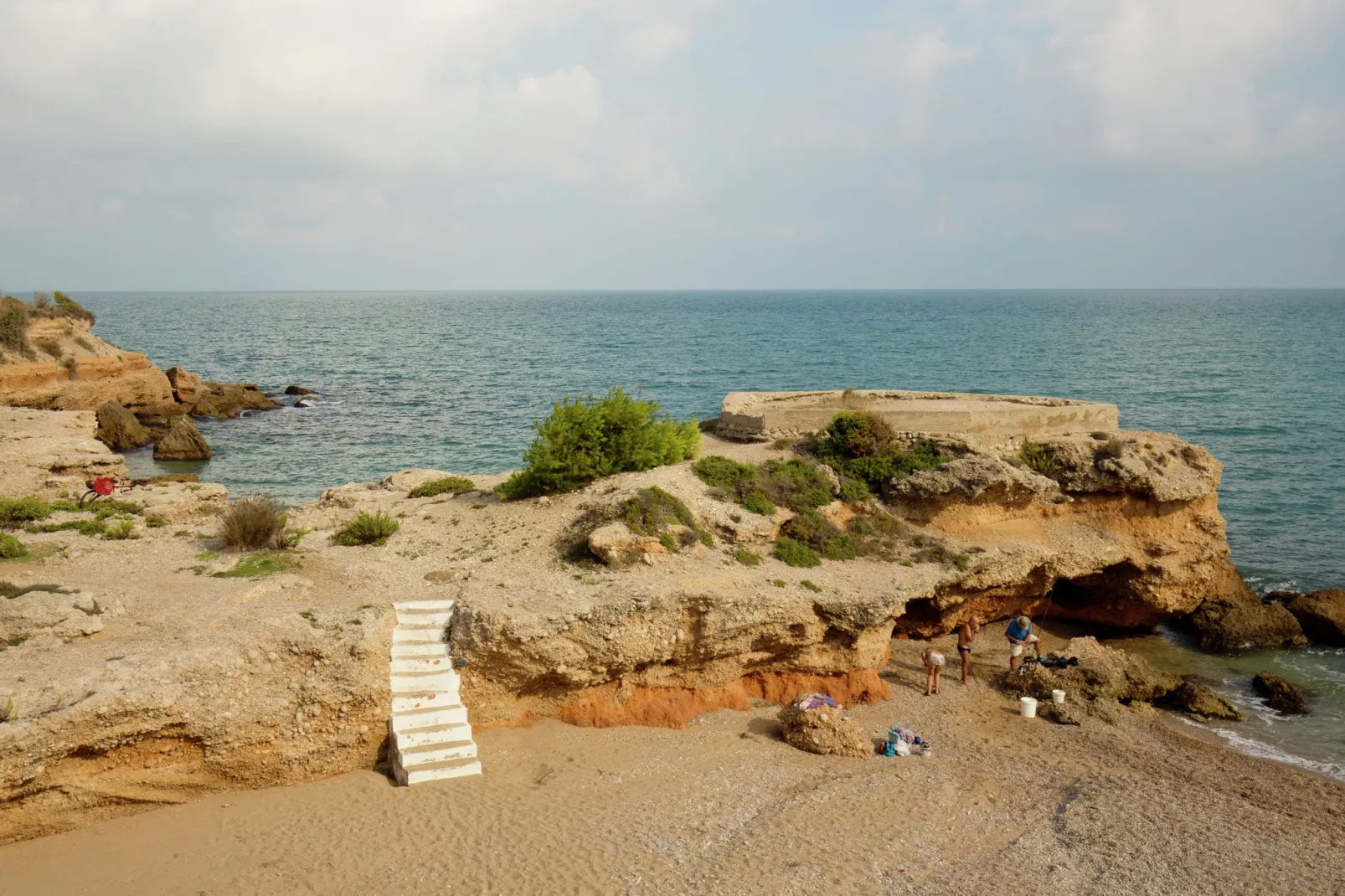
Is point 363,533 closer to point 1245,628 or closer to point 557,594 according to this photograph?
point 557,594

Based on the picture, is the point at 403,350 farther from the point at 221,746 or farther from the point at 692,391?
the point at 221,746

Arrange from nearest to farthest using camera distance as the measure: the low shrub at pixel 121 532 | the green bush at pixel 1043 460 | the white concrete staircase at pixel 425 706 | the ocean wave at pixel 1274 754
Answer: the white concrete staircase at pixel 425 706, the ocean wave at pixel 1274 754, the low shrub at pixel 121 532, the green bush at pixel 1043 460

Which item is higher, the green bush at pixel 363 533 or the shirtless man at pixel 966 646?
the green bush at pixel 363 533

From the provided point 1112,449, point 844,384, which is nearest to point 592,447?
point 1112,449

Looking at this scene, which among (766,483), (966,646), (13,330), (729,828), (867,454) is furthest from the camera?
(13,330)

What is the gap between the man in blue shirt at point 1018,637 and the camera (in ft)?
69.6

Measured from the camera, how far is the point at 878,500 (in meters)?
23.3

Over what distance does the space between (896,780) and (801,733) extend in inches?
80.7

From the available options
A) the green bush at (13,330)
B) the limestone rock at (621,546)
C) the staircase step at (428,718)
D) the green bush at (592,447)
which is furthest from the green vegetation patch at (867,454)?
the green bush at (13,330)

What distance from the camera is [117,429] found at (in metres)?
44.1

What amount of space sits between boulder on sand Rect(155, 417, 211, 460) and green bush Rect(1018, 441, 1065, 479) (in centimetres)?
3706

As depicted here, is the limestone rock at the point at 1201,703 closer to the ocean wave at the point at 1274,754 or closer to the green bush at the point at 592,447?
the ocean wave at the point at 1274,754

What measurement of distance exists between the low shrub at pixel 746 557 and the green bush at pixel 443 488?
335 inches

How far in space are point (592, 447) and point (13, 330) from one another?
129 feet
